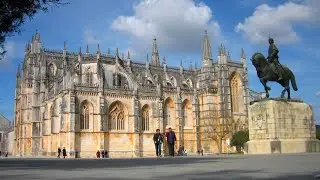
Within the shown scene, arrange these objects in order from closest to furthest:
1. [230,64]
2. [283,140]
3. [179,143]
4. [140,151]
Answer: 1. [283,140]
2. [140,151]
3. [179,143]
4. [230,64]

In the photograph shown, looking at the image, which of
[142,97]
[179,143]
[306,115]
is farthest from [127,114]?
[306,115]

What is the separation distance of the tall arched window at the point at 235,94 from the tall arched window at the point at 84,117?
2824 centimetres

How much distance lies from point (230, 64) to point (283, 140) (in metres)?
49.8

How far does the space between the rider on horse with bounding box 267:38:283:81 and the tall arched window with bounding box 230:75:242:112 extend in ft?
156

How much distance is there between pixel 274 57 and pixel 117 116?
1345 inches

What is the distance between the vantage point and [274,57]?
19719 mm

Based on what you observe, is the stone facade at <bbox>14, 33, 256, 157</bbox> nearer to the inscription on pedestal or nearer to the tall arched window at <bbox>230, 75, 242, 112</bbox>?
the tall arched window at <bbox>230, 75, 242, 112</bbox>

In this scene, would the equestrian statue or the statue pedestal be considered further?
the equestrian statue

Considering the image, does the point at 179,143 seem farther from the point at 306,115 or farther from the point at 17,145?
the point at 306,115

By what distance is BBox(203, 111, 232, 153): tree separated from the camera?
197ft

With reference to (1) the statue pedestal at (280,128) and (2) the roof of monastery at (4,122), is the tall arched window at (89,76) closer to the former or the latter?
(1) the statue pedestal at (280,128)

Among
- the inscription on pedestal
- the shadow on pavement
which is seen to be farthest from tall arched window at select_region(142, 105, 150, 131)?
the shadow on pavement

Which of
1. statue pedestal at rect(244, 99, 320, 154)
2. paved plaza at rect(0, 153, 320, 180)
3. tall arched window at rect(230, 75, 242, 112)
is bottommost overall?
paved plaza at rect(0, 153, 320, 180)

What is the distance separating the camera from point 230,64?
2685 inches
